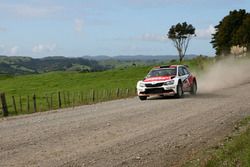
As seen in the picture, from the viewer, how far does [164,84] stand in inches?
931

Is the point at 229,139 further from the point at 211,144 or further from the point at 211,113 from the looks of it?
the point at 211,113

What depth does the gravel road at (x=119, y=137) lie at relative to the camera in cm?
972

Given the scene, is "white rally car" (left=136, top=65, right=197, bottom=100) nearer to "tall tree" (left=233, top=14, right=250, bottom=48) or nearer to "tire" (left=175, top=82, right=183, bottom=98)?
"tire" (left=175, top=82, right=183, bottom=98)

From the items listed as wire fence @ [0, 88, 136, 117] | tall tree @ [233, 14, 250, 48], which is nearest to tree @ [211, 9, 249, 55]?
tall tree @ [233, 14, 250, 48]

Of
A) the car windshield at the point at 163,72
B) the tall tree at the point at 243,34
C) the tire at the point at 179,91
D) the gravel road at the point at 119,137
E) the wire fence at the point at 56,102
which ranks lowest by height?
the wire fence at the point at 56,102

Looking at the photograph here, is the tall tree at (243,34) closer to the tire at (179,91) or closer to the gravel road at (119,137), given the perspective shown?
the tire at (179,91)

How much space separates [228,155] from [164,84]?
14284mm

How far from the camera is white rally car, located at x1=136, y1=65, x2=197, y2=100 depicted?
23.6m

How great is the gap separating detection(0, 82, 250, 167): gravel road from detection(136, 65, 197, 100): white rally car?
5.57m

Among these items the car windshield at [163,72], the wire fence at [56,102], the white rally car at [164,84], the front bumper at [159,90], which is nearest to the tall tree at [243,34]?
the wire fence at [56,102]

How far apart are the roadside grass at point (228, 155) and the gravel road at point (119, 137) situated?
45 centimetres

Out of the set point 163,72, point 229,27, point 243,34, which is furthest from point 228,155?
point 229,27

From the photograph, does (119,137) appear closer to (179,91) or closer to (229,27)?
(179,91)

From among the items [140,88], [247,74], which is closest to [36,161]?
[140,88]
